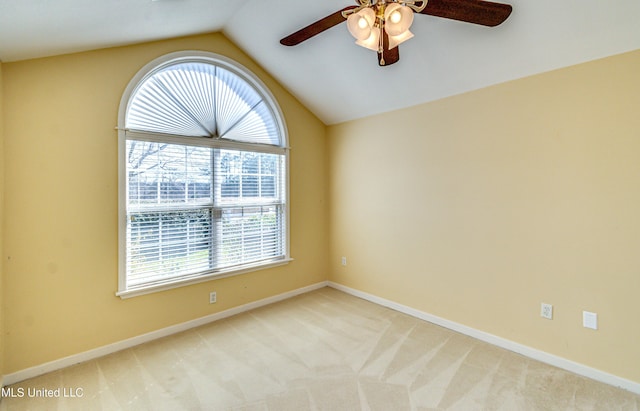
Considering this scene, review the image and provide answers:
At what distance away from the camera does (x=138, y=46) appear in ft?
8.67

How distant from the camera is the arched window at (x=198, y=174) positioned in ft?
8.79

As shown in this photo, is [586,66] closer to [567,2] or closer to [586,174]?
[567,2]

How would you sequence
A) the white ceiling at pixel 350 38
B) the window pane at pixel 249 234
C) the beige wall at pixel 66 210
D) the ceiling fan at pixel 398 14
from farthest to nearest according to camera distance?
the window pane at pixel 249 234, the beige wall at pixel 66 210, the white ceiling at pixel 350 38, the ceiling fan at pixel 398 14

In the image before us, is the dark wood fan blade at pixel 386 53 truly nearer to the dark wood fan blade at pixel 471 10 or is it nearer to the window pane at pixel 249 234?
the dark wood fan blade at pixel 471 10

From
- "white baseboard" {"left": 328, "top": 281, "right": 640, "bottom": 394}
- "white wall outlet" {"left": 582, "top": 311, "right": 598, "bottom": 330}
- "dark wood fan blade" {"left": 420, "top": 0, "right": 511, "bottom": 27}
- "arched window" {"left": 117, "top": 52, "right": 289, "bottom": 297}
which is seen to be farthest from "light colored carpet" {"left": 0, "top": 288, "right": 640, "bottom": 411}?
"dark wood fan blade" {"left": 420, "top": 0, "right": 511, "bottom": 27}

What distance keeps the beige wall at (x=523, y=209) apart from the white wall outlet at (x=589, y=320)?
0.03 meters

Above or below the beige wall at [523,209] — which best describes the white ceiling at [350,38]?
above

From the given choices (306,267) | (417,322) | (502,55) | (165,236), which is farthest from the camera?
Result: (306,267)

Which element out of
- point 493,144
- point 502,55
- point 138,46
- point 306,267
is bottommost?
point 306,267

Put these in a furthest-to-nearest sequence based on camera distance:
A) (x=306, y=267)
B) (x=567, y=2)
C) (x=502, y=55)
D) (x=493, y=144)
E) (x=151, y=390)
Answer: (x=306, y=267), (x=493, y=144), (x=502, y=55), (x=151, y=390), (x=567, y=2)

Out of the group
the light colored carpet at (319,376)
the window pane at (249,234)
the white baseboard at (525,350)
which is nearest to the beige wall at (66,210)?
the light colored carpet at (319,376)

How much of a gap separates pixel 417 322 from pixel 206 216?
253 cm

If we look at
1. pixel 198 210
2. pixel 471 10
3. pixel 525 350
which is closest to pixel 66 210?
pixel 198 210

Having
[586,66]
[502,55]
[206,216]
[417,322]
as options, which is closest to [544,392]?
[417,322]
